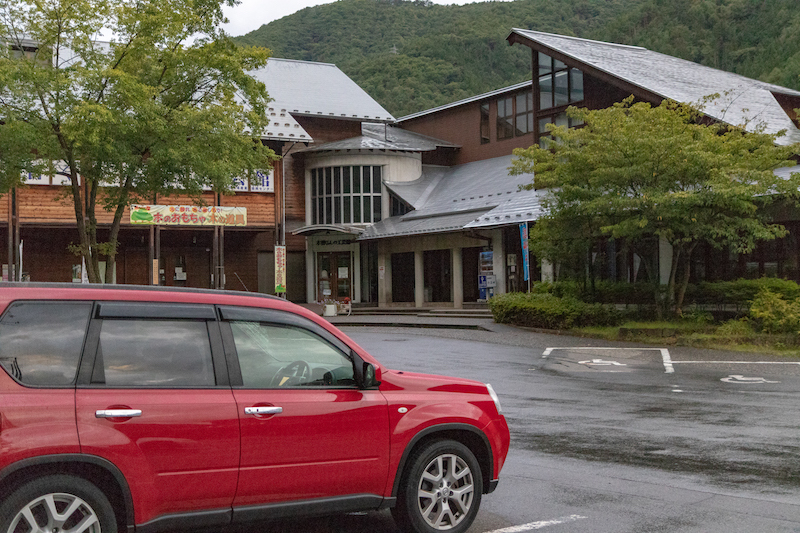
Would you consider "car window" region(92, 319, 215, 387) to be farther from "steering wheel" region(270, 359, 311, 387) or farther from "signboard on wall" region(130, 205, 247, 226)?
"signboard on wall" region(130, 205, 247, 226)

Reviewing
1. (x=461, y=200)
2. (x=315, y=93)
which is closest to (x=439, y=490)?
(x=461, y=200)

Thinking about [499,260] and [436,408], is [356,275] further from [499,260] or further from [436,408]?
[436,408]

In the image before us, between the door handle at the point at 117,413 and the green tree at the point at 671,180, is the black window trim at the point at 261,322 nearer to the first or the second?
the door handle at the point at 117,413

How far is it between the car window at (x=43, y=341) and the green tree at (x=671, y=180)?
52.9 feet

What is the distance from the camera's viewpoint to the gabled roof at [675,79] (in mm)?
26281

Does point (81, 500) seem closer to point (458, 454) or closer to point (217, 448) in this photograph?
point (217, 448)

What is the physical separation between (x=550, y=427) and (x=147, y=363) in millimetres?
6118

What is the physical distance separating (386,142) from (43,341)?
36.5 metres

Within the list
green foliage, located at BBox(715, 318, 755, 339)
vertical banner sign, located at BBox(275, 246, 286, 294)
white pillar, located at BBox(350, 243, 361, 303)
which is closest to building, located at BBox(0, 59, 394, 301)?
vertical banner sign, located at BBox(275, 246, 286, 294)

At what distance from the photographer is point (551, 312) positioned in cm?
2269

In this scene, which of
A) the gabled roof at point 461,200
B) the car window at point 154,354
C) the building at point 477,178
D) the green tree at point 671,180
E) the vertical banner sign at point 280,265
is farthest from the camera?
the vertical banner sign at point 280,265

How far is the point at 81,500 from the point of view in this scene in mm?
4070

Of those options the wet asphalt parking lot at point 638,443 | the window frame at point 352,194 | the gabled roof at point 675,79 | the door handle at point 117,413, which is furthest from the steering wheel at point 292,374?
the window frame at point 352,194

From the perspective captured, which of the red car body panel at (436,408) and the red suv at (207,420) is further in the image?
the red car body panel at (436,408)
